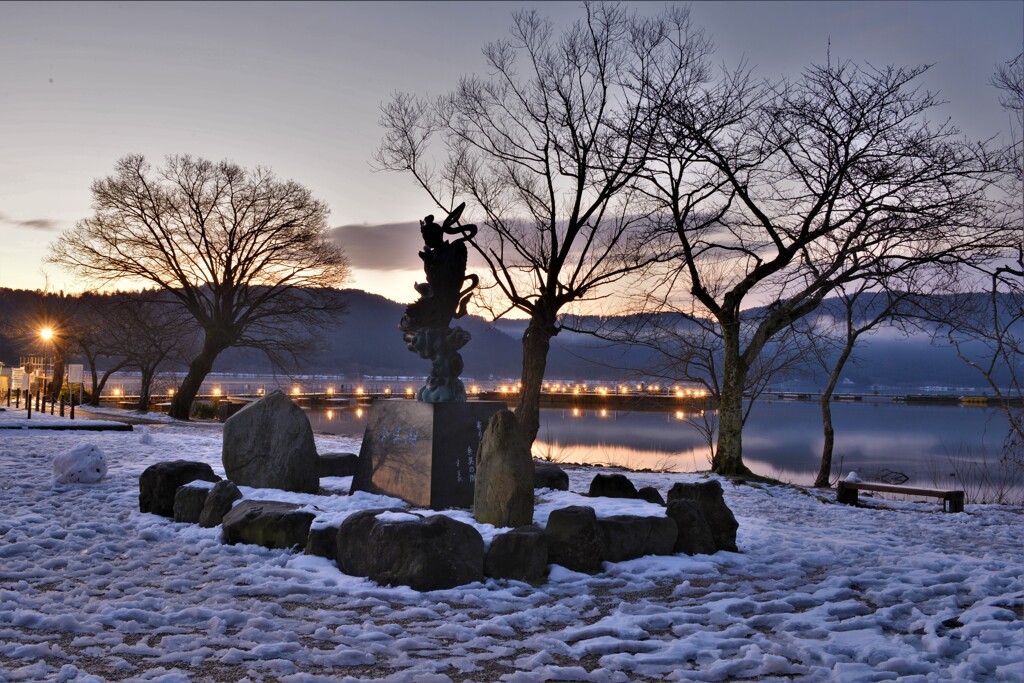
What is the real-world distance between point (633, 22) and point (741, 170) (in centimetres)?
417

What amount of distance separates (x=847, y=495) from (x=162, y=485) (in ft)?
36.8

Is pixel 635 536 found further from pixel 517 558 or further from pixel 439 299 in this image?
pixel 439 299

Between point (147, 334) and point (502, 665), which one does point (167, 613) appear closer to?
point (502, 665)

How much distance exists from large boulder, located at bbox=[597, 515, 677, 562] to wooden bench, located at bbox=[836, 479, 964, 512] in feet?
20.5

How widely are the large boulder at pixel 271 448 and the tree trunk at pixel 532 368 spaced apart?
25.7ft

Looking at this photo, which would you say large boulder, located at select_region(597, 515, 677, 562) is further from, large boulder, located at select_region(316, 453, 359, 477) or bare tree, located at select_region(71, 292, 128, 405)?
bare tree, located at select_region(71, 292, 128, 405)

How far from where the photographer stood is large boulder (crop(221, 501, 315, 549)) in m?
7.77

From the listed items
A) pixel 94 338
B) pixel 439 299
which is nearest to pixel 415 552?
pixel 439 299

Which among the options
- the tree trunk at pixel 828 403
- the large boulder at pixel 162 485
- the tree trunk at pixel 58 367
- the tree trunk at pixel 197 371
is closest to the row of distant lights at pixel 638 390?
the tree trunk at pixel 828 403

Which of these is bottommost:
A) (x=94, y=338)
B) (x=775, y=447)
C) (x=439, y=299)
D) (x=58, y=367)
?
(x=775, y=447)

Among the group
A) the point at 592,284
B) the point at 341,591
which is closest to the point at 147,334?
the point at 592,284

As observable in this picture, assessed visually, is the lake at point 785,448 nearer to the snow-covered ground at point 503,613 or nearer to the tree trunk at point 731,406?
the tree trunk at point 731,406

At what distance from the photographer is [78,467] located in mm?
11898

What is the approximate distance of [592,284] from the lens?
61.3 feet
